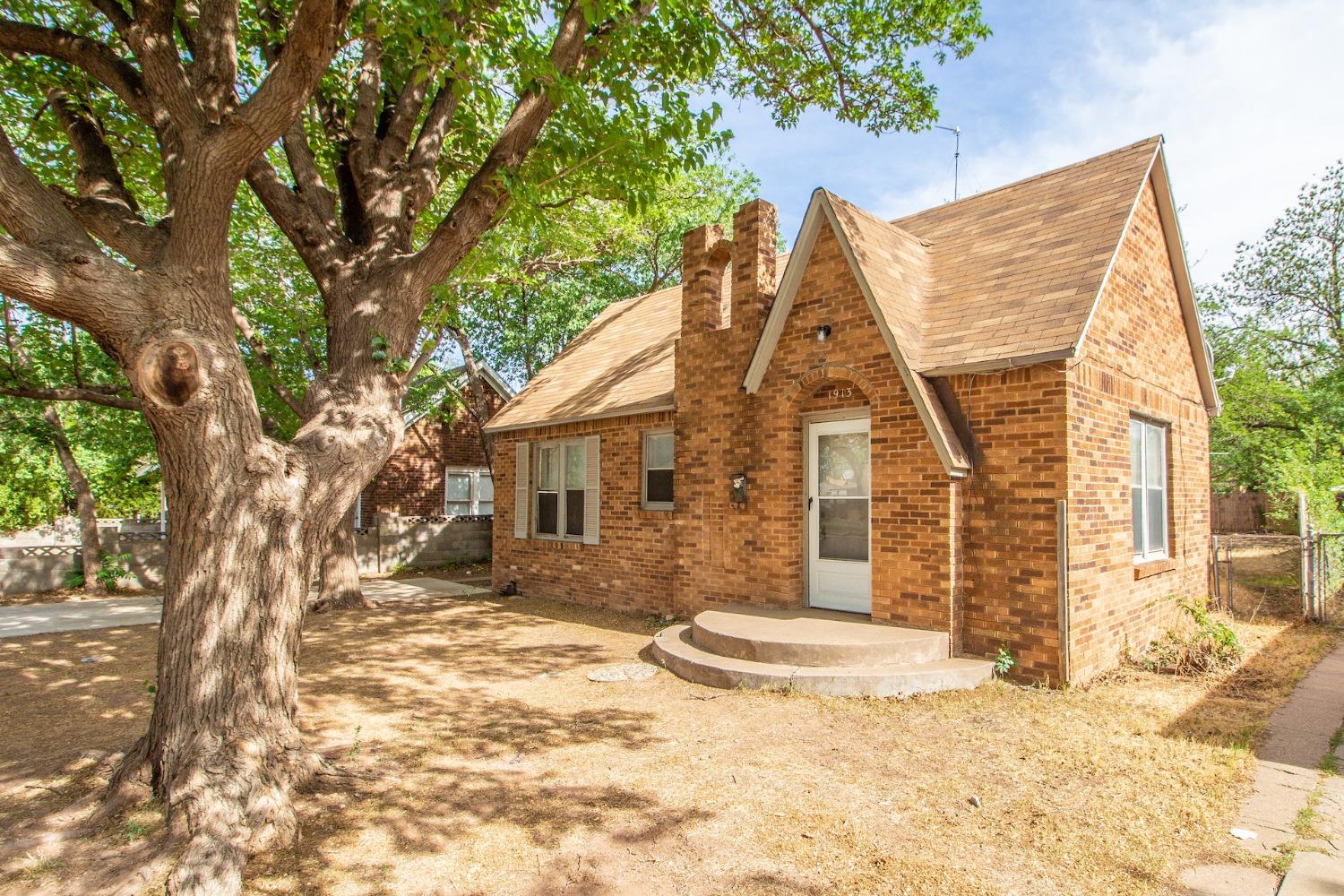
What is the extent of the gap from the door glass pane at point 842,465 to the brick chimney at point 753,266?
181 cm

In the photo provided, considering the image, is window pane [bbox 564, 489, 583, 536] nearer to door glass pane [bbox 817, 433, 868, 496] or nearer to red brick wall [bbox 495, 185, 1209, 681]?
red brick wall [bbox 495, 185, 1209, 681]

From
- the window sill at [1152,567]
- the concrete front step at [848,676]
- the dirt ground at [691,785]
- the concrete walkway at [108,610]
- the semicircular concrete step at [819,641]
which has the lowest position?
the concrete walkway at [108,610]

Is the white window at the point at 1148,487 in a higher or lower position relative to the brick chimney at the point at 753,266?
lower

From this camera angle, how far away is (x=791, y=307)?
9.02 m

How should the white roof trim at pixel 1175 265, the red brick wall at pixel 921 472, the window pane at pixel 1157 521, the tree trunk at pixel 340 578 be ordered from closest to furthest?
the red brick wall at pixel 921 472
the white roof trim at pixel 1175 265
the window pane at pixel 1157 521
the tree trunk at pixel 340 578

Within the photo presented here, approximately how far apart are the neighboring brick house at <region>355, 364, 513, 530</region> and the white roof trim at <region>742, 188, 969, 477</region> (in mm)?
12387

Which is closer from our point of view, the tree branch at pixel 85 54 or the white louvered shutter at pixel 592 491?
the tree branch at pixel 85 54

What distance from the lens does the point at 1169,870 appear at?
3713mm

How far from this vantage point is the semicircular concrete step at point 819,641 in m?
A: 7.00

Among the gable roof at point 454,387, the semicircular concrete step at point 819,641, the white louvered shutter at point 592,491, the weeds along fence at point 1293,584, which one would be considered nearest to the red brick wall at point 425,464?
the gable roof at point 454,387

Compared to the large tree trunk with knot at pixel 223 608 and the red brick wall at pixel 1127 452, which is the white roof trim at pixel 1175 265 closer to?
the red brick wall at pixel 1127 452

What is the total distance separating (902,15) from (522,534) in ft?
32.7

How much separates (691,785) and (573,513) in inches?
334

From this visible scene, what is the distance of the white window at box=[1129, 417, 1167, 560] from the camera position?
28.9 feet
